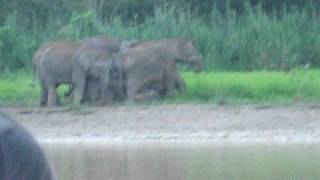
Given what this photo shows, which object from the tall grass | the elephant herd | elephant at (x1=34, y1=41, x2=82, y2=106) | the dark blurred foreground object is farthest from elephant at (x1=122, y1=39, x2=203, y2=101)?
the dark blurred foreground object

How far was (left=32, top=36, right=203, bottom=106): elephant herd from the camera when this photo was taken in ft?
55.9

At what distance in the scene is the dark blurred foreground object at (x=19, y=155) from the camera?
1.76m

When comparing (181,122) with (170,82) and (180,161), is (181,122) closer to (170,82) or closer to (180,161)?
(170,82)

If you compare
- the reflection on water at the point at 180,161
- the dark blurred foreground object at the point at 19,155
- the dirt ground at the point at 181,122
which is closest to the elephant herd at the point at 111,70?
the dirt ground at the point at 181,122

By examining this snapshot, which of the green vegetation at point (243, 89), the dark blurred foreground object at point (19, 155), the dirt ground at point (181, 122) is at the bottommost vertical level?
the green vegetation at point (243, 89)

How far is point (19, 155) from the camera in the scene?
5.85 ft

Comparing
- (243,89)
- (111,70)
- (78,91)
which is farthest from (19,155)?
(111,70)

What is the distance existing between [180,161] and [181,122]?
10.00 feet

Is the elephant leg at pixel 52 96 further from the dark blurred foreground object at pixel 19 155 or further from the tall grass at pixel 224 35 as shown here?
the dark blurred foreground object at pixel 19 155

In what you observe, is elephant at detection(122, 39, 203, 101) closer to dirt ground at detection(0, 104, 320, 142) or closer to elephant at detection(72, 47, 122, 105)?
elephant at detection(72, 47, 122, 105)

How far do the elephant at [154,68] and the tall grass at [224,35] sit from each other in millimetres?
1811

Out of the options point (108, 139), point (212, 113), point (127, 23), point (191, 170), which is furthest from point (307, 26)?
point (191, 170)

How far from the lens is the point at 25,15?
24.5 metres

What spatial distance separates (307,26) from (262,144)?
6.73 m
